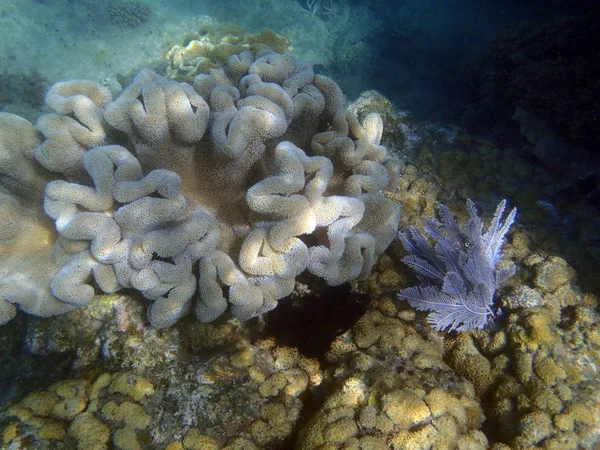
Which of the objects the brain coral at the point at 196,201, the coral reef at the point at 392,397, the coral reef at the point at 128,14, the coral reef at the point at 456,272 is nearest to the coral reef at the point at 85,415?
the brain coral at the point at 196,201

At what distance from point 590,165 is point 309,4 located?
1233 cm

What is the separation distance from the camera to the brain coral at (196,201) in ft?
8.71

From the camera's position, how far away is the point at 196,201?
3268 mm

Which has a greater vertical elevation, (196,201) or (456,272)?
(456,272)

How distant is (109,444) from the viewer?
2350mm

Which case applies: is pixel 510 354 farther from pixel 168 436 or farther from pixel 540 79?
pixel 540 79

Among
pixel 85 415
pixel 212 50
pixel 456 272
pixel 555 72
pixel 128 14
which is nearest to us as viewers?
pixel 85 415

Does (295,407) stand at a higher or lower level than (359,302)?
lower

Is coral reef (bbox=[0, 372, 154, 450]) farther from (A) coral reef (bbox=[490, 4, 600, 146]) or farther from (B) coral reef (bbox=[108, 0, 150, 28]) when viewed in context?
(B) coral reef (bbox=[108, 0, 150, 28])

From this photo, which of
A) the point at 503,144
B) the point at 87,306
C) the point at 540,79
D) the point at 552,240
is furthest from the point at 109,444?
the point at 540,79

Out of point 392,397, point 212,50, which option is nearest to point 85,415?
point 392,397

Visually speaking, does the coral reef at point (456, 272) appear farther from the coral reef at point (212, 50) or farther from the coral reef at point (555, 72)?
the coral reef at point (555, 72)

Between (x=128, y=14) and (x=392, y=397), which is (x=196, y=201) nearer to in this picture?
(x=392, y=397)

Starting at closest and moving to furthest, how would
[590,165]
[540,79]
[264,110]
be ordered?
[264,110] → [590,165] → [540,79]
